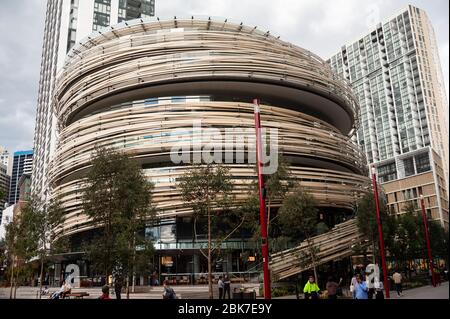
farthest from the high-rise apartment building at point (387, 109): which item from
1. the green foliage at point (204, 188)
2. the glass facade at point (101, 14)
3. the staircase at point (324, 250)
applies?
the glass facade at point (101, 14)

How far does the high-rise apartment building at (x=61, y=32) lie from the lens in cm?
7475

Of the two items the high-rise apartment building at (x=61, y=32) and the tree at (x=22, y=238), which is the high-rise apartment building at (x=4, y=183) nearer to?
the tree at (x=22, y=238)

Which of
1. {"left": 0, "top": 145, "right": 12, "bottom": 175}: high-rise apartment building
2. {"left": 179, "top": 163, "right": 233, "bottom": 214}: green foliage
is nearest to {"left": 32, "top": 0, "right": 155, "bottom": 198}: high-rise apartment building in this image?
{"left": 179, "top": 163, "right": 233, "bottom": 214}: green foliage

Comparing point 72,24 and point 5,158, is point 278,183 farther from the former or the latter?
point 72,24

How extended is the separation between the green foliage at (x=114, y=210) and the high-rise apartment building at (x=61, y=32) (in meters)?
53.1

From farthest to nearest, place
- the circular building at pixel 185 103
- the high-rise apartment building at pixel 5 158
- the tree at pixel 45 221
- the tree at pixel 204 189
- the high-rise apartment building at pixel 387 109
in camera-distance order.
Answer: the circular building at pixel 185 103 → the tree at pixel 45 221 → the tree at pixel 204 189 → the high-rise apartment building at pixel 387 109 → the high-rise apartment building at pixel 5 158

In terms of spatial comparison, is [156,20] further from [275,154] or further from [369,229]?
[369,229]

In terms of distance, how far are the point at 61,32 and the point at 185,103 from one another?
1996 inches

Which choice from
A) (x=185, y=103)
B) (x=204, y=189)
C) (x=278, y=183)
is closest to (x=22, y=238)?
(x=204, y=189)

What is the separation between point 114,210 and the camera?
1894 centimetres

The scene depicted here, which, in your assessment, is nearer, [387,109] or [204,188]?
[204,188]

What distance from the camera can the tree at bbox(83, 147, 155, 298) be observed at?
17.6 meters
